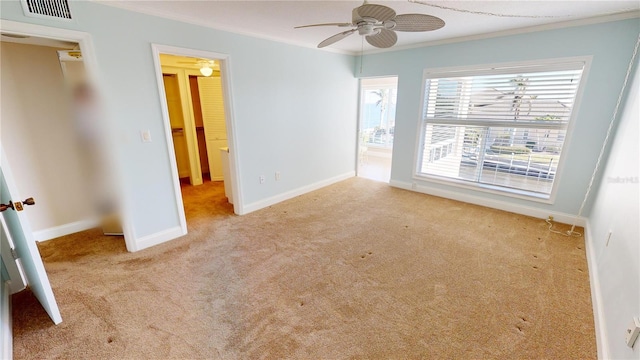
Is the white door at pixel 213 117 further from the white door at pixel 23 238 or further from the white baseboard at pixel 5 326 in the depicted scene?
the white baseboard at pixel 5 326

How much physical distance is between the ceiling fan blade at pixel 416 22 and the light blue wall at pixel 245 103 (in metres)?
2.07

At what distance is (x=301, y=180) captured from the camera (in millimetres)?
4492

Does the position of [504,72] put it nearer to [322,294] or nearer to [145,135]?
[322,294]

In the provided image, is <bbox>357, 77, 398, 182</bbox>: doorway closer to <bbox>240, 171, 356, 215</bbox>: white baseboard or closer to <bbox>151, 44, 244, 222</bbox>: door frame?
<bbox>240, 171, 356, 215</bbox>: white baseboard

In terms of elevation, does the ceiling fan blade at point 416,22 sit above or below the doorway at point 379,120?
above

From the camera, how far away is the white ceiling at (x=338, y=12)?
235cm

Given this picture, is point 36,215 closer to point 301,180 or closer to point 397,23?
point 301,180

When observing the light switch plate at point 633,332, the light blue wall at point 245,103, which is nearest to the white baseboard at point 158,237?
the light blue wall at point 245,103

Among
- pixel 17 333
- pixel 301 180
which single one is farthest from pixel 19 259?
pixel 301 180

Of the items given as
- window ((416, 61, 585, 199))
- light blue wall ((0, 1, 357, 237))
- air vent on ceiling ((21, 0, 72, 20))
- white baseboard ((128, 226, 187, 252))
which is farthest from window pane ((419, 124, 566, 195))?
air vent on ceiling ((21, 0, 72, 20))

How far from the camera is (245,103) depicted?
341 cm

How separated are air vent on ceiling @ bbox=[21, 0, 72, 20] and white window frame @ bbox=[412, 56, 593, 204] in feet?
13.5

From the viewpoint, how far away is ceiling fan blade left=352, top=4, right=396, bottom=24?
5.33ft

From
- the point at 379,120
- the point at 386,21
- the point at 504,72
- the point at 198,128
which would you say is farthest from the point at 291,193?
the point at 379,120
